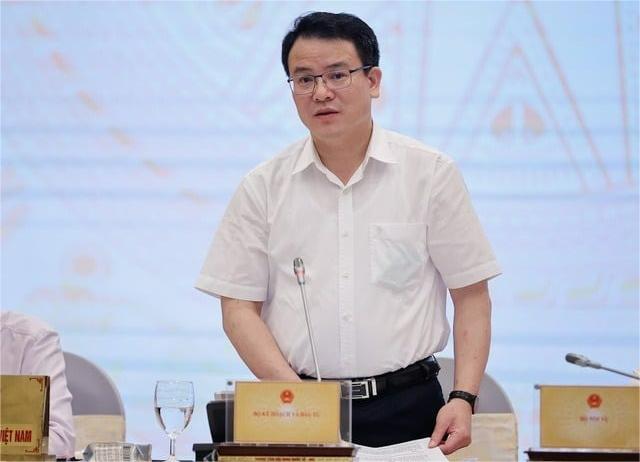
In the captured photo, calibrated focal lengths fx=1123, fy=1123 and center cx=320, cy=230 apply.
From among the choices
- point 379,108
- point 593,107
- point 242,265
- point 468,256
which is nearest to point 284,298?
point 242,265

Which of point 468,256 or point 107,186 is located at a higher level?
point 107,186

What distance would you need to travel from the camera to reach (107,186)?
4.10 meters

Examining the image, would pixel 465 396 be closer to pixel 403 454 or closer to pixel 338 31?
pixel 403 454

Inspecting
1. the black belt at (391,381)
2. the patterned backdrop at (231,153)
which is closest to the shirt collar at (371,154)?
the black belt at (391,381)

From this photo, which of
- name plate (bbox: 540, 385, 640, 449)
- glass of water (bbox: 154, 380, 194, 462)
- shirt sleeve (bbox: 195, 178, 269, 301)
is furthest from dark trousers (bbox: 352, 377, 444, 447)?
name plate (bbox: 540, 385, 640, 449)

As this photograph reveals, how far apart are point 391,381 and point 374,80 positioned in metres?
0.71

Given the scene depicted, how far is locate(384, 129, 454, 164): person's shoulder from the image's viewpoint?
104 inches

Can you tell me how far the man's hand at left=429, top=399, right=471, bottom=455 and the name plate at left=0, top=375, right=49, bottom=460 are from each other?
2.55ft

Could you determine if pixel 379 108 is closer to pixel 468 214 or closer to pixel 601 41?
pixel 601 41

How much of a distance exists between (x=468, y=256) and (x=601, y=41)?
1723 mm

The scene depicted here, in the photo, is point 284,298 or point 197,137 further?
point 197,137

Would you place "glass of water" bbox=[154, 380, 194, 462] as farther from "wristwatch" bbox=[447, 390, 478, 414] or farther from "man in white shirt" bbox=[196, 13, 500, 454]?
"wristwatch" bbox=[447, 390, 478, 414]

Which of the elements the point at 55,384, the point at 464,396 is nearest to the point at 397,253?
the point at 464,396

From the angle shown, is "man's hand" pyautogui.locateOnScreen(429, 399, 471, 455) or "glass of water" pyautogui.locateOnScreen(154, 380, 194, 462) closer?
"glass of water" pyautogui.locateOnScreen(154, 380, 194, 462)
